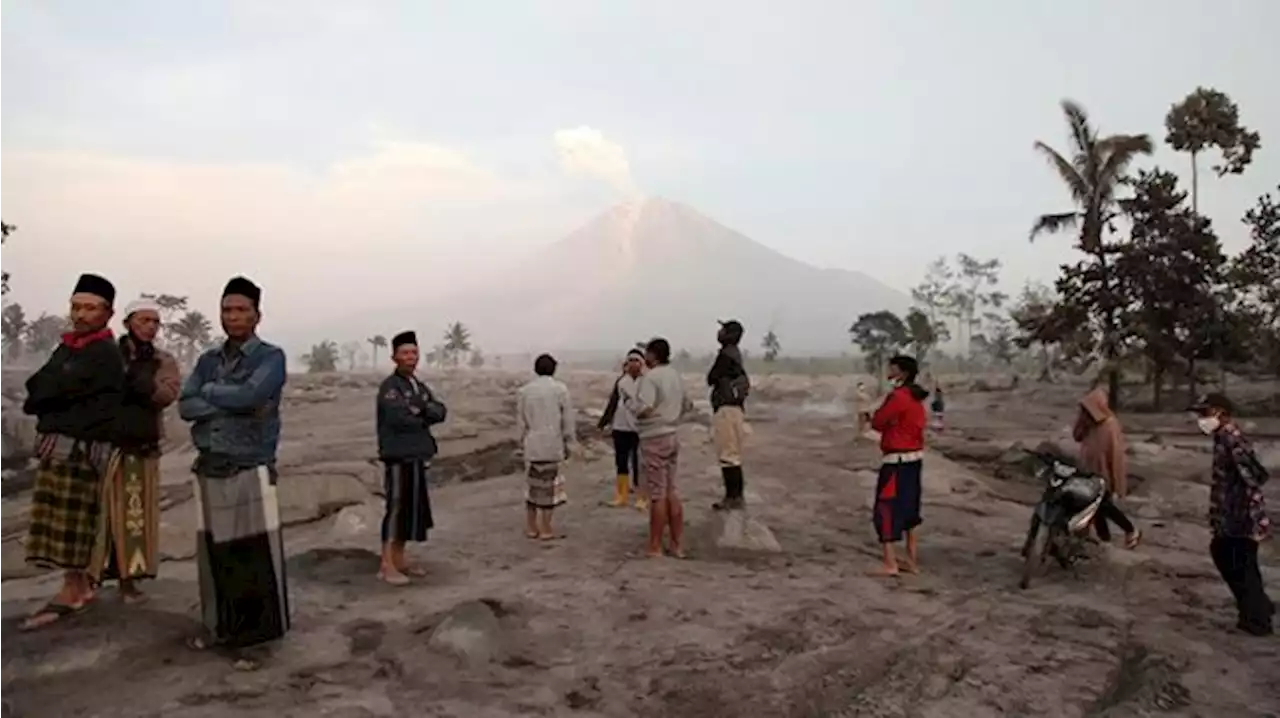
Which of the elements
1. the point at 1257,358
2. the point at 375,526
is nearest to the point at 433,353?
the point at 1257,358

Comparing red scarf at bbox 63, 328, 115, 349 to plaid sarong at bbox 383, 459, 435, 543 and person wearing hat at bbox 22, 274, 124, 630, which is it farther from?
plaid sarong at bbox 383, 459, 435, 543

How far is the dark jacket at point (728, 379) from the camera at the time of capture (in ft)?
25.6

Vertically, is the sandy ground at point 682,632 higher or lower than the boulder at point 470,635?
lower

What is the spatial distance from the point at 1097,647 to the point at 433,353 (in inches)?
3517

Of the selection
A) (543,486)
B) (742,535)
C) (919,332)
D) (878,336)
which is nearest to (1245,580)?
Answer: (742,535)

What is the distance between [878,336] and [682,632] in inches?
1961

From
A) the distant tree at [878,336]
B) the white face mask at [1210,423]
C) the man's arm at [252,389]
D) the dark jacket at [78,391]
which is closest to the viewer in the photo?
the man's arm at [252,389]

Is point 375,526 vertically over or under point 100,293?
under

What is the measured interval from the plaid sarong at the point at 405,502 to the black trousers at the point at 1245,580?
16.3 feet

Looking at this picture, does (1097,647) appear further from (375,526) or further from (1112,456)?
(375,526)

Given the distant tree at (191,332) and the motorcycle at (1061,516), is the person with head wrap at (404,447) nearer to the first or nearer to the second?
the motorcycle at (1061,516)

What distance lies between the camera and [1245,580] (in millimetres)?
5254

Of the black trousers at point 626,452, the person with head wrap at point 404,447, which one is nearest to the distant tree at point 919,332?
the black trousers at point 626,452

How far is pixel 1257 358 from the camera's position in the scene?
2597 centimetres
